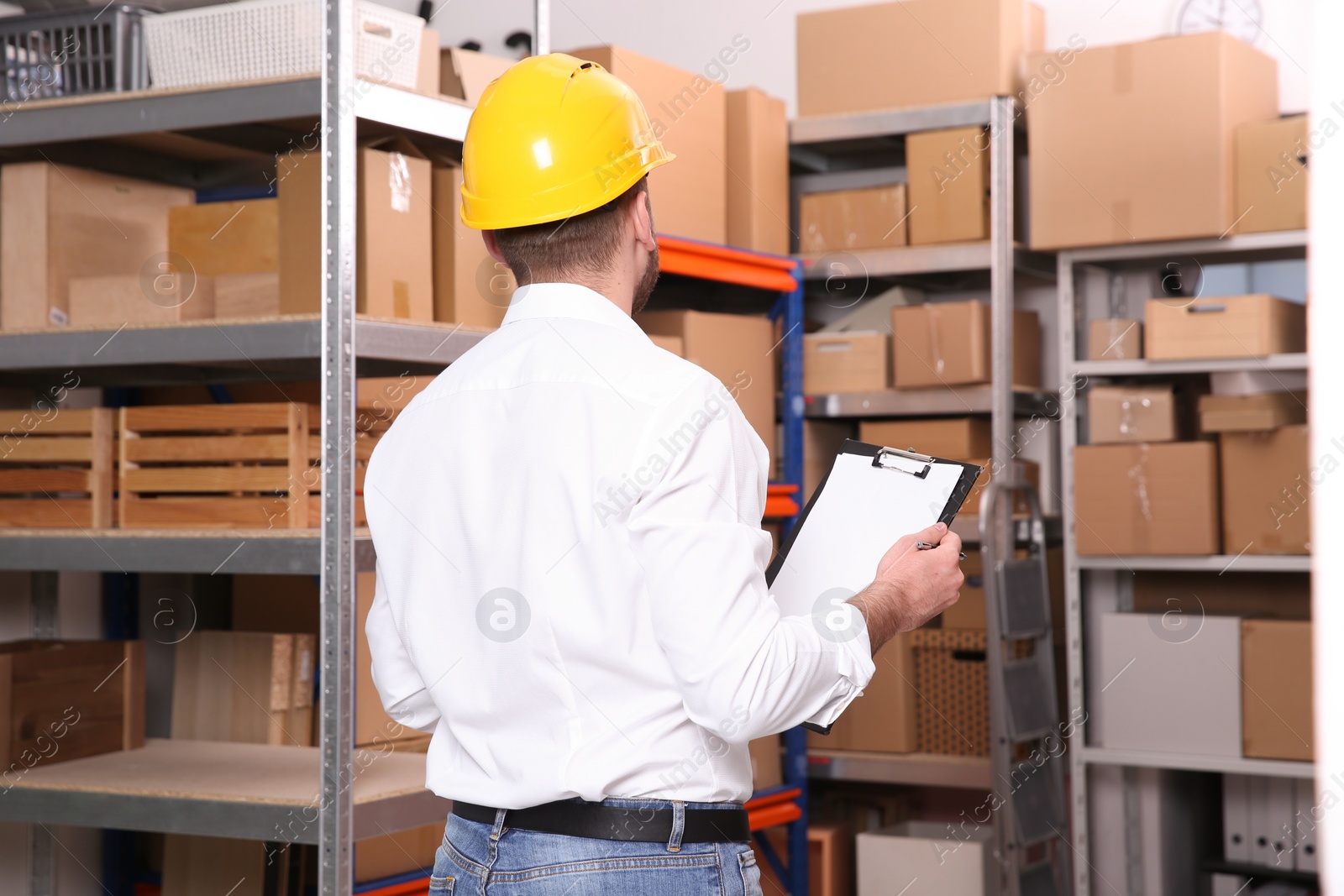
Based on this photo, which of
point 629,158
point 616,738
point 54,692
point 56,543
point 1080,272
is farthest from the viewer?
point 1080,272

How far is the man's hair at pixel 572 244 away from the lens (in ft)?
4.66

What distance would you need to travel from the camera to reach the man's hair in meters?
1.42

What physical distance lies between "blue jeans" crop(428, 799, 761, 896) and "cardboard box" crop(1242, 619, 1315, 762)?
2.61m

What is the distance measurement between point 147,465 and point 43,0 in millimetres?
1673

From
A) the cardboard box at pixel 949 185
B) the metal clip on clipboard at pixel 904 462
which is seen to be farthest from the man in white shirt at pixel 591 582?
the cardboard box at pixel 949 185

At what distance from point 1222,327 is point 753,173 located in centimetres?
138

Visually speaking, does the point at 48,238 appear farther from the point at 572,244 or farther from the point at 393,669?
the point at 572,244

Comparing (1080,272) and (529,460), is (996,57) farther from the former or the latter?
(529,460)

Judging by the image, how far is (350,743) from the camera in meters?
2.37

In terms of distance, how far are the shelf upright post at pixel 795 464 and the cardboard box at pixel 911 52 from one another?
603mm

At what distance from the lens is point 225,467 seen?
8.71 feet

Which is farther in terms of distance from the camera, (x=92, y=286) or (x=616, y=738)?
(x=92, y=286)

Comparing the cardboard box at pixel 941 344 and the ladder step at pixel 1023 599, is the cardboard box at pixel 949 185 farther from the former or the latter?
the ladder step at pixel 1023 599

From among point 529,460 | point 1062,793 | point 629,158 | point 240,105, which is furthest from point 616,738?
point 1062,793
